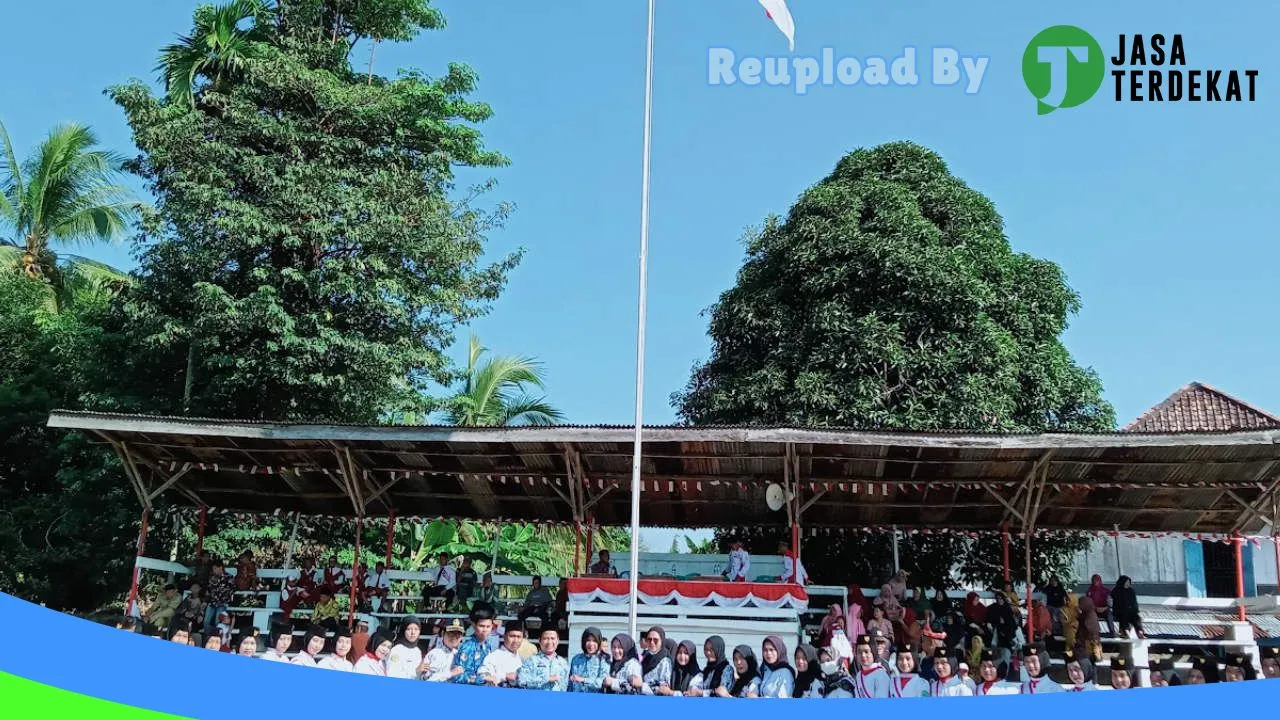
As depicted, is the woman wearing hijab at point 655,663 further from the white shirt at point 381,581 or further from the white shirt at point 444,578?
the white shirt at point 381,581

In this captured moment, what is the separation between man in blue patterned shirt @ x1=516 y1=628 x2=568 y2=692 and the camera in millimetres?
9492

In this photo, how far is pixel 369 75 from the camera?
24.1m

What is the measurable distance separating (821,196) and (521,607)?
1077 centimetres

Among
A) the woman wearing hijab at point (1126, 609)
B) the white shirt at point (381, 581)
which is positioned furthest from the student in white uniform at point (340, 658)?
the woman wearing hijab at point (1126, 609)

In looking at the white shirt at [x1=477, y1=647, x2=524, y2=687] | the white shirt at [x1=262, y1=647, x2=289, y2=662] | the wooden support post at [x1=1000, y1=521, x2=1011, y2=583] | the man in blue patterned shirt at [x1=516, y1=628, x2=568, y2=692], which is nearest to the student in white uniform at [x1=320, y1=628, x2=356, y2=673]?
the white shirt at [x1=262, y1=647, x2=289, y2=662]

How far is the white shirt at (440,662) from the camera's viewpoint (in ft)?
34.6

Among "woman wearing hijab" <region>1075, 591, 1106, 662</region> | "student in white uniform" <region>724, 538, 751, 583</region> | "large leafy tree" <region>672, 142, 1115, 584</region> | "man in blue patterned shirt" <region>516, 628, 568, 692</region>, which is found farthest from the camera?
"large leafy tree" <region>672, 142, 1115, 584</region>

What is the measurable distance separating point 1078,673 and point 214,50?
67.5 ft

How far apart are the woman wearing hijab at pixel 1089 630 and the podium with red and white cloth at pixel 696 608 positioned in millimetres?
3624

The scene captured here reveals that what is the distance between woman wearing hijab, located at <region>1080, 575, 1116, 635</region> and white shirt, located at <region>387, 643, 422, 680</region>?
8619 millimetres

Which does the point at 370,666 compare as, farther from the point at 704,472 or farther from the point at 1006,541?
the point at 1006,541

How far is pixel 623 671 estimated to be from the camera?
9.64 meters

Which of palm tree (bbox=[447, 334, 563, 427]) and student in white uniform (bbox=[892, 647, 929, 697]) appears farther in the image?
palm tree (bbox=[447, 334, 563, 427])

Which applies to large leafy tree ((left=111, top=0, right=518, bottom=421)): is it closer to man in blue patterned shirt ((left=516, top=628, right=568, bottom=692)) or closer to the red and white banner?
the red and white banner
